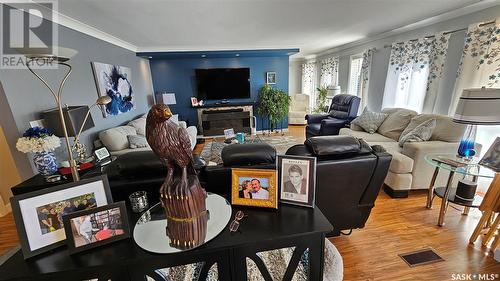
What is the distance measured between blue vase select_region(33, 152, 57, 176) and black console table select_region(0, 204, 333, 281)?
0.90 m

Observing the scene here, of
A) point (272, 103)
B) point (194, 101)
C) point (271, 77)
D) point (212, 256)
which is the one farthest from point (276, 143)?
point (212, 256)

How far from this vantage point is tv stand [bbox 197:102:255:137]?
564 cm

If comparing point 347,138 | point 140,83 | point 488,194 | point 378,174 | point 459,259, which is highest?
point 140,83

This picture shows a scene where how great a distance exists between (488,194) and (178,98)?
5.74 meters

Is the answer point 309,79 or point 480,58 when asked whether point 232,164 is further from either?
point 309,79

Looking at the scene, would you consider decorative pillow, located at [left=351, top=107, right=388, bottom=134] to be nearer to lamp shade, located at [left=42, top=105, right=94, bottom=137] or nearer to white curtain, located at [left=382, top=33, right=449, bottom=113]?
white curtain, located at [left=382, top=33, right=449, bottom=113]

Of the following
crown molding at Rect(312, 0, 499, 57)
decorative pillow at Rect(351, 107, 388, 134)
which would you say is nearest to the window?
crown molding at Rect(312, 0, 499, 57)

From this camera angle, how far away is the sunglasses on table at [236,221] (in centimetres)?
95

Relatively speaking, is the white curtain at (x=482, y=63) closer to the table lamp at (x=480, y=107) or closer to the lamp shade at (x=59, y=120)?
the table lamp at (x=480, y=107)

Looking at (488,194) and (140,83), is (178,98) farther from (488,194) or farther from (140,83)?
(488,194)

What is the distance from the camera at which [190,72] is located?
5.54 m

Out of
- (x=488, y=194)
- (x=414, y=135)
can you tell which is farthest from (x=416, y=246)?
(x=414, y=135)

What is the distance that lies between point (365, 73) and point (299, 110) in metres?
2.63

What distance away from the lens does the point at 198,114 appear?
18.7 feet
